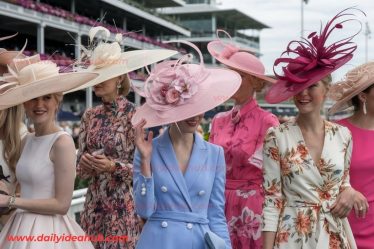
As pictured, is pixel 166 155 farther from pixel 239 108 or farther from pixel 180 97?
pixel 239 108

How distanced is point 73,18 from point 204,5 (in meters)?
44.8

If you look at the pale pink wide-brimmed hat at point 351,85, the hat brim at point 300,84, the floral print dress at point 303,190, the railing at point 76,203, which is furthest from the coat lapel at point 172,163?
the railing at point 76,203

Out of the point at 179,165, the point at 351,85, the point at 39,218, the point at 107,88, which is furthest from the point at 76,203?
the point at 351,85

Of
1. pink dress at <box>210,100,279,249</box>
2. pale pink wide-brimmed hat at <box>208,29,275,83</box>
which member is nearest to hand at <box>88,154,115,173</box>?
pink dress at <box>210,100,279,249</box>

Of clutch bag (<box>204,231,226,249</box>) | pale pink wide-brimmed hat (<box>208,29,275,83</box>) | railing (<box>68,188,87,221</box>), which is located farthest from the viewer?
railing (<box>68,188,87,221</box>)

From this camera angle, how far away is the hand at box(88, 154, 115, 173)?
3754mm

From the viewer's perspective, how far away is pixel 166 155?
9.61 ft

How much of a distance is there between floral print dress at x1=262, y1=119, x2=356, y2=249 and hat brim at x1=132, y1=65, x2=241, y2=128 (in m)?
0.37

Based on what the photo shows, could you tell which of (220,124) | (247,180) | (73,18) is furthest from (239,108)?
(73,18)

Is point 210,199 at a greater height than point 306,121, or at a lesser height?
lesser

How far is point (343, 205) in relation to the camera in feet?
9.50

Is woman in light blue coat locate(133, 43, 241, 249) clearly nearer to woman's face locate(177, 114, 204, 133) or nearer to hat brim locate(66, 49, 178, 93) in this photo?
woman's face locate(177, 114, 204, 133)

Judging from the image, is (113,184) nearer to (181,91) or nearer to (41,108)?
(41,108)

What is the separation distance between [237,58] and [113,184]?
1.27 m
